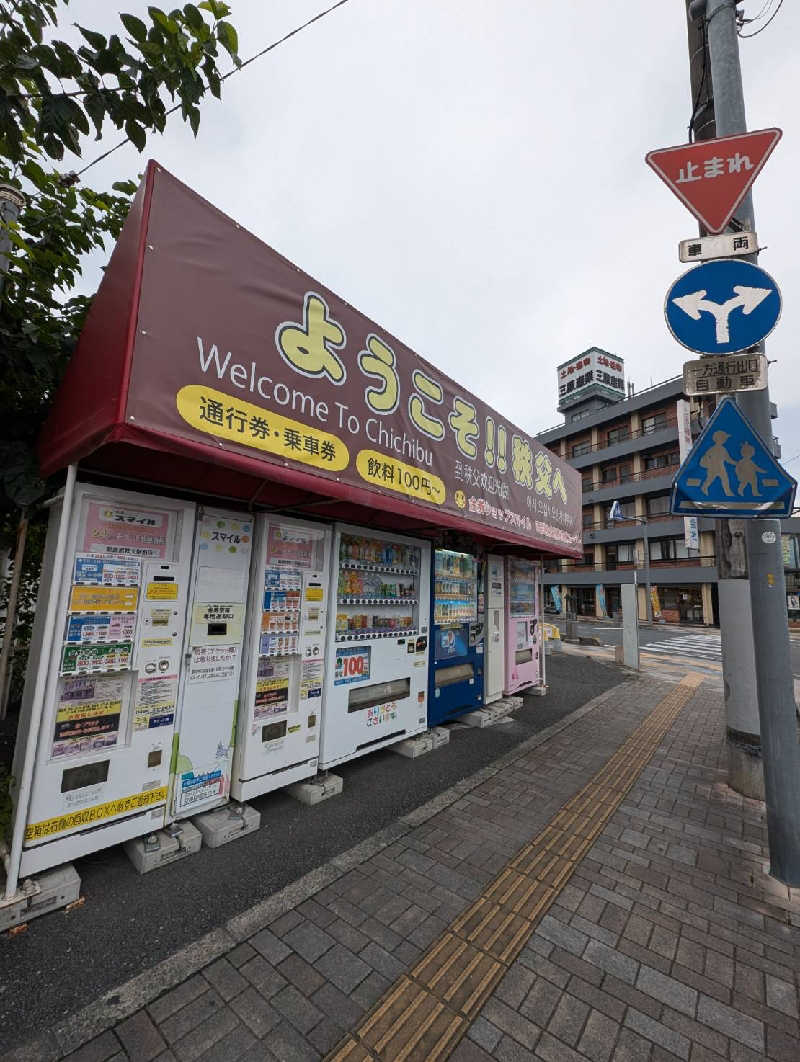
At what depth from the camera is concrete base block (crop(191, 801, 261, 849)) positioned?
10.8ft

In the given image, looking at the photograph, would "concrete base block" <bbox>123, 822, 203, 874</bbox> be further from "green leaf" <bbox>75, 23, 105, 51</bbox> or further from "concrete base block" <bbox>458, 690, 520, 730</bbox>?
"green leaf" <bbox>75, 23, 105, 51</bbox>

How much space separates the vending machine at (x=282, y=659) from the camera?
3.70 m

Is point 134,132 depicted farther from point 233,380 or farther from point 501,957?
point 501,957

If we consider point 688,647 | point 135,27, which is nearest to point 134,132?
point 135,27

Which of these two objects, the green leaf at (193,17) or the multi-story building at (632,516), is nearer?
the green leaf at (193,17)

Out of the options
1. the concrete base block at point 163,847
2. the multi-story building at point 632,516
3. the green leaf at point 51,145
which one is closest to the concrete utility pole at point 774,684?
the concrete base block at point 163,847

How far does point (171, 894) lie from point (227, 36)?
5118 millimetres

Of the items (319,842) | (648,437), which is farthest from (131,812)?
(648,437)

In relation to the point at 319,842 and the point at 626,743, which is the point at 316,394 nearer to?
the point at 319,842

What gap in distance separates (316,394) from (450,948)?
360cm

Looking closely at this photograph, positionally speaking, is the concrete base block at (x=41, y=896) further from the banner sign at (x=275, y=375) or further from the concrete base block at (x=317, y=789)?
the banner sign at (x=275, y=375)

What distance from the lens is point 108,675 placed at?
301cm

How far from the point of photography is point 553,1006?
7.03ft

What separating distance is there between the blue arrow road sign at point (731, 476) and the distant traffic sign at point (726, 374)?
13cm
